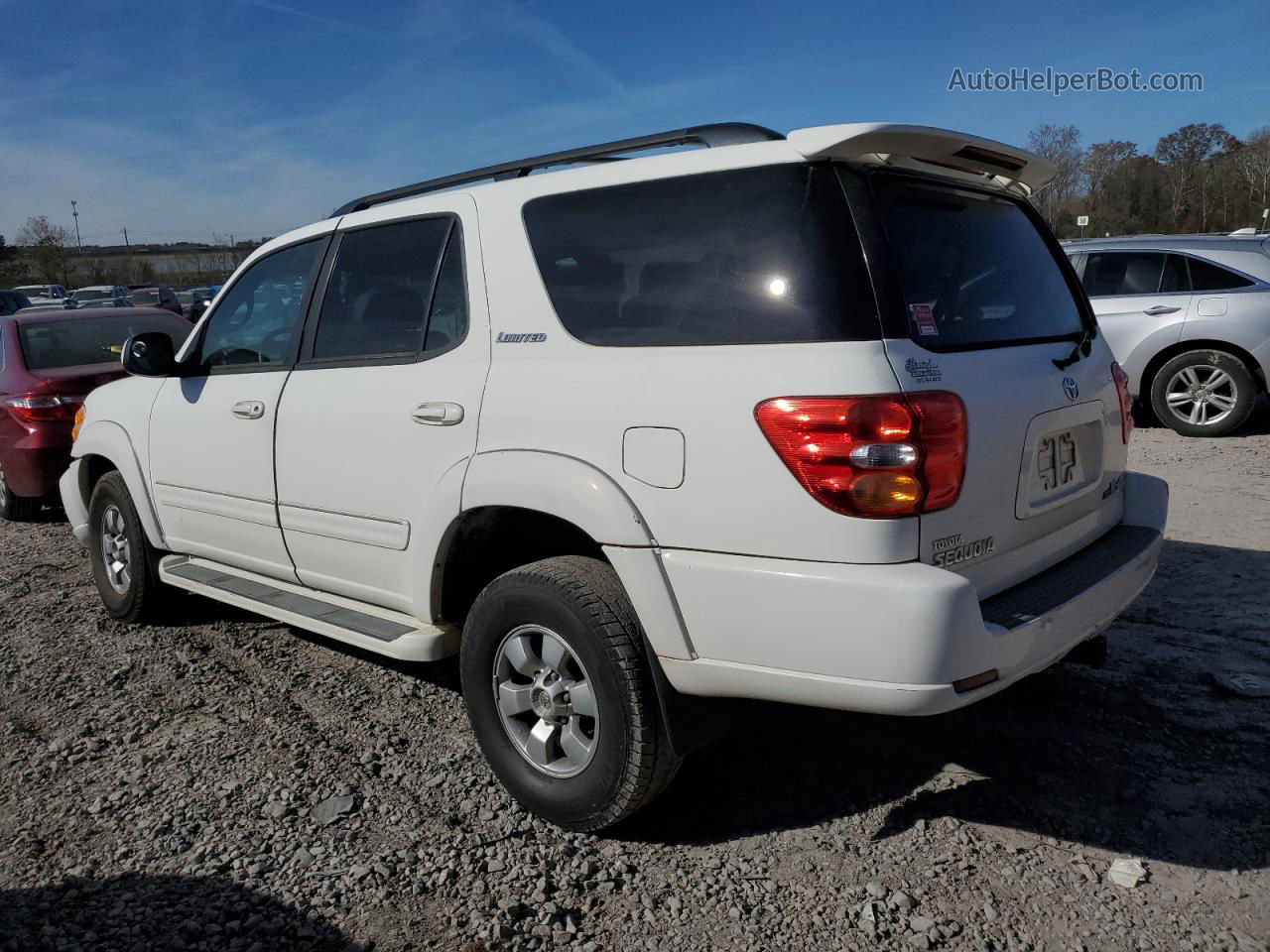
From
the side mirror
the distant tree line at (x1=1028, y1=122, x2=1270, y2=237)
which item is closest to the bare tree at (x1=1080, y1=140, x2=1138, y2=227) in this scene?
the distant tree line at (x1=1028, y1=122, x2=1270, y2=237)

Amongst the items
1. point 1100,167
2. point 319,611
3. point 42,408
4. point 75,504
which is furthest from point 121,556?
point 1100,167

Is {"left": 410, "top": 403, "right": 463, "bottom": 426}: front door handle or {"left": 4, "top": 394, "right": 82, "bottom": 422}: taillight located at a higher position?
A: {"left": 410, "top": 403, "right": 463, "bottom": 426}: front door handle

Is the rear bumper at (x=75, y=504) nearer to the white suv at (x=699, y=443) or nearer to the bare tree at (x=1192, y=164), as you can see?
the white suv at (x=699, y=443)

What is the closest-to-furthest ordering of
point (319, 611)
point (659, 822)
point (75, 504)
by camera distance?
1. point (659, 822)
2. point (319, 611)
3. point (75, 504)

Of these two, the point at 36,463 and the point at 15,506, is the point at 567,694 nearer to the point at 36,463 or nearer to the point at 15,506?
the point at 36,463

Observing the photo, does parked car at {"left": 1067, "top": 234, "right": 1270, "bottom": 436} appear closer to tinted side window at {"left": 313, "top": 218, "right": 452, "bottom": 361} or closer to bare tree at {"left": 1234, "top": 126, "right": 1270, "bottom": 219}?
tinted side window at {"left": 313, "top": 218, "right": 452, "bottom": 361}

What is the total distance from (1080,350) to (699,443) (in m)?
1.41

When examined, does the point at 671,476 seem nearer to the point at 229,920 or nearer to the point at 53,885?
the point at 229,920

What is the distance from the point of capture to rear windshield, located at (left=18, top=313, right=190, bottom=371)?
7395 mm

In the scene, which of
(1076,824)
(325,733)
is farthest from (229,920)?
(1076,824)

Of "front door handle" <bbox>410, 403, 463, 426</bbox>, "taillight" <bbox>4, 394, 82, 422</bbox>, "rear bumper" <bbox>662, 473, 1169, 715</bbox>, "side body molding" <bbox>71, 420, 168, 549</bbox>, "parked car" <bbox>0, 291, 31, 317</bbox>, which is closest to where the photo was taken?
"rear bumper" <bbox>662, 473, 1169, 715</bbox>

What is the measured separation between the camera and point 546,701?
9.66ft

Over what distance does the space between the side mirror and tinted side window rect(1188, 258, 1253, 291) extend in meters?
8.29

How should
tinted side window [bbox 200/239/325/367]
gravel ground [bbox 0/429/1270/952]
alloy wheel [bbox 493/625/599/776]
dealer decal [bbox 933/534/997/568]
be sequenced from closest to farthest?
dealer decal [bbox 933/534/997/568] → gravel ground [bbox 0/429/1270/952] → alloy wheel [bbox 493/625/599/776] → tinted side window [bbox 200/239/325/367]
